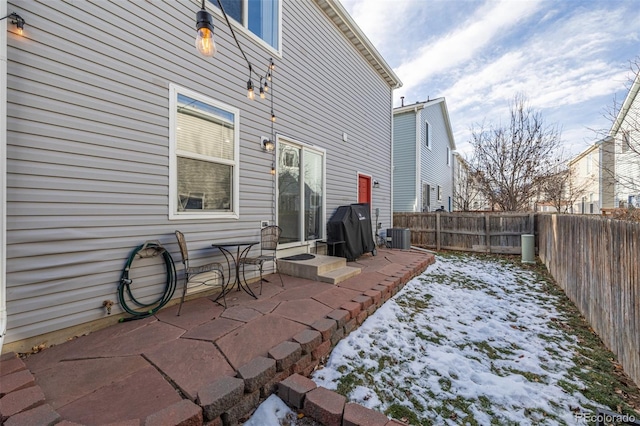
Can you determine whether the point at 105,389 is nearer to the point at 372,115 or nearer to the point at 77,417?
the point at 77,417

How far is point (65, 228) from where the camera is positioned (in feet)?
7.88

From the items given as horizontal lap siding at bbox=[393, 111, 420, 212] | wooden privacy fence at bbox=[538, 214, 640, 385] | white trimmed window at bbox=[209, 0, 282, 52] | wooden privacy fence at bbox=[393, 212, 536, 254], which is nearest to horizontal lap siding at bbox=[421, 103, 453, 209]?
horizontal lap siding at bbox=[393, 111, 420, 212]

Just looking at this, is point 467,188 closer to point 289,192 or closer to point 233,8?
point 289,192

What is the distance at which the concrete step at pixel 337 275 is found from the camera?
4.07m

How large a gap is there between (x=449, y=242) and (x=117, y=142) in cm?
916

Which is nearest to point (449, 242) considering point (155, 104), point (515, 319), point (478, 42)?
point (515, 319)

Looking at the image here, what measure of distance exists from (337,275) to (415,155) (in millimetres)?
9299

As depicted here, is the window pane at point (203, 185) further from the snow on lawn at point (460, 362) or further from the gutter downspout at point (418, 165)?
the gutter downspout at point (418, 165)

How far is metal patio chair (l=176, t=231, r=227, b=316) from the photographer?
9.76 ft

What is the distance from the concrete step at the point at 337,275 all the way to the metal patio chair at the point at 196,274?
4.92ft

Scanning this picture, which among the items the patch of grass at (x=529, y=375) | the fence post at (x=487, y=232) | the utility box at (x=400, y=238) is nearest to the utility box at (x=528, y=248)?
the fence post at (x=487, y=232)

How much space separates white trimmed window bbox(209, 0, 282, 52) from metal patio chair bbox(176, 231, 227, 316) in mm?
3317

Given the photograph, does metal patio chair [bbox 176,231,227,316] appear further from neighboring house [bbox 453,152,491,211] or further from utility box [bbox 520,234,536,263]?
neighboring house [bbox 453,152,491,211]

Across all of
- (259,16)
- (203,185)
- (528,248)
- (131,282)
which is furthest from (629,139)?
(131,282)
